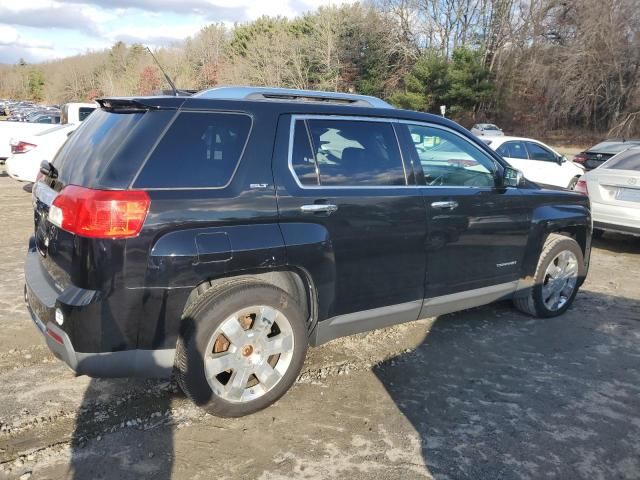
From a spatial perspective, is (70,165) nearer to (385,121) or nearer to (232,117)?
(232,117)

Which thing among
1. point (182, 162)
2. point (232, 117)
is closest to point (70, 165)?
point (182, 162)

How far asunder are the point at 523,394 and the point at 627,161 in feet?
19.0

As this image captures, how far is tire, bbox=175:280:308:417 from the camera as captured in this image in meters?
2.96

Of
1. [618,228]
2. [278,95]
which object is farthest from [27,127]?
[618,228]

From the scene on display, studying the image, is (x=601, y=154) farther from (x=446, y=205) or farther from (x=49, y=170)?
(x=49, y=170)

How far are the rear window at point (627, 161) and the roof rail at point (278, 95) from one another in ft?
18.2

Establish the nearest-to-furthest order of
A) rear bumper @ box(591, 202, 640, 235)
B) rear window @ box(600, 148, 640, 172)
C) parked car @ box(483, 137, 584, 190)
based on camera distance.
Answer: rear bumper @ box(591, 202, 640, 235), rear window @ box(600, 148, 640, 172), parked car @ box(483, 137, 584, 190)

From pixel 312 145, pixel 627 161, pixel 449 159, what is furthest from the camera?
pixel 627 161

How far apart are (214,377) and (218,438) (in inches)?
13.4

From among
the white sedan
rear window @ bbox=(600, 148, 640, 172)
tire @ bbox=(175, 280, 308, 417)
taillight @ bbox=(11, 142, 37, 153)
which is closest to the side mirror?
tire @ bbox=(175, 280, 308, 417)

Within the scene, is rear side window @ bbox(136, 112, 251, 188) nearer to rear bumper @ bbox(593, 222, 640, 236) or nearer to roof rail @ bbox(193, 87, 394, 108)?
roof rail @ bbox(193, 87, 394, 108)

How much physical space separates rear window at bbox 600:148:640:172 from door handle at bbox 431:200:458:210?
5016 millimetres

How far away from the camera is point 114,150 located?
9.50ft

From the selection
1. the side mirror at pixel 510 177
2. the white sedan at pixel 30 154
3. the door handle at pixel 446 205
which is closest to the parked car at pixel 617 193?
the side mirror at pixel 510 177
